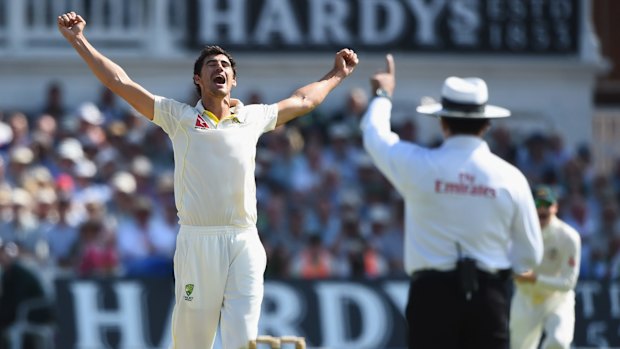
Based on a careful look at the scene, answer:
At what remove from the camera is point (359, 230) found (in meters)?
17.2

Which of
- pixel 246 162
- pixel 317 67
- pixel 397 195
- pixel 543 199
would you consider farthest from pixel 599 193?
pixel 246 162

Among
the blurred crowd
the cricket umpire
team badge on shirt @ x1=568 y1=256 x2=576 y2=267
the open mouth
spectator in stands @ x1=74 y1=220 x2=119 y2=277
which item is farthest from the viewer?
the blurred crowd

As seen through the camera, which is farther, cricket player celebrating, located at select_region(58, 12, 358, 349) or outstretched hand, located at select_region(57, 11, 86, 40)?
outstretched hand, located at select_region(57, 11, 86, 40)

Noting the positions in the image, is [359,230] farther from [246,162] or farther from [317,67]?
[246,162]

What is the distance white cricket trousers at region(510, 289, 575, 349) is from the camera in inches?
529

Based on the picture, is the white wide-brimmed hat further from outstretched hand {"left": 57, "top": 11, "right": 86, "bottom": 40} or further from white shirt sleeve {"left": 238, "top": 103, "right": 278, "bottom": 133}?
outstretched hand {"left": 57, "top": 11, "right": 86, "bottom": 40}

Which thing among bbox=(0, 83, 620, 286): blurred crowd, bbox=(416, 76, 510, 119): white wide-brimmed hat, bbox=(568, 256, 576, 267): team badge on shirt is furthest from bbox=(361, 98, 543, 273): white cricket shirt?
bbox=(0, 83, 620, 286): blurred crowd

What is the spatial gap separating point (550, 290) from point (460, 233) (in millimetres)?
5056

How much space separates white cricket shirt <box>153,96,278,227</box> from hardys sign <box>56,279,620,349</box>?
6.54 meters

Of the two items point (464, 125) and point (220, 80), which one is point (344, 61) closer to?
point (220, 80)

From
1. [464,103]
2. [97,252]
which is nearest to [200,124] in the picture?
[464,103]

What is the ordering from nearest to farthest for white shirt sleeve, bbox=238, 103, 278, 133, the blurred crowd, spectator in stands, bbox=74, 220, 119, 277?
white shirt sleeve, bbox=238, 103, 278, 133
spectator in stands, bbox=74, 220, 119, 277
the blurred crowd

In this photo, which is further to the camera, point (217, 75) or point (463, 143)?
point (217, 75)

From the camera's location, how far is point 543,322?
534 inches
